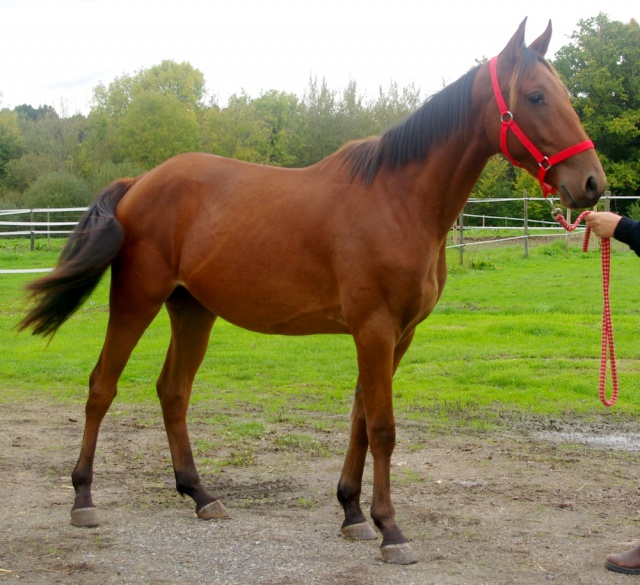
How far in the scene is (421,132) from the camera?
4.06m

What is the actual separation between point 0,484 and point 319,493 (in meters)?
2.24

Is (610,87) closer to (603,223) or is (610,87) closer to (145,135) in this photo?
(145,135)

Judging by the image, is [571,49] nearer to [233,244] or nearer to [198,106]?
[198,106]

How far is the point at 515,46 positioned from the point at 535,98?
1.03 ft

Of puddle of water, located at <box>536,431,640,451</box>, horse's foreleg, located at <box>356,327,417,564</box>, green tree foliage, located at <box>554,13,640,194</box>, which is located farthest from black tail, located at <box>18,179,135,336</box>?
green tree foliage, located at <box>554,13,640,194</box>

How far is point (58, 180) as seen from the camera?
1216 inches

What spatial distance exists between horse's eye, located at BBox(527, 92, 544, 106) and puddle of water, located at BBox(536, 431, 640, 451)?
334cm

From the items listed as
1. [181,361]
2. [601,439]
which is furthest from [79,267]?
[601,439]

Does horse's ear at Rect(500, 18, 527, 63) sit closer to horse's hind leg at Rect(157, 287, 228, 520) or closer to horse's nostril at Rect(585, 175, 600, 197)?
horse's nostril at Rect(585, 175, 600, 197)

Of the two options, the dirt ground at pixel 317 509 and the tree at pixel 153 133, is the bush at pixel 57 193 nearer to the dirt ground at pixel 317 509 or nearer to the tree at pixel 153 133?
the tree at pixel 153 133

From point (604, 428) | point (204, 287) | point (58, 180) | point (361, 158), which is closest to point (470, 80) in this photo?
point (361, 158)

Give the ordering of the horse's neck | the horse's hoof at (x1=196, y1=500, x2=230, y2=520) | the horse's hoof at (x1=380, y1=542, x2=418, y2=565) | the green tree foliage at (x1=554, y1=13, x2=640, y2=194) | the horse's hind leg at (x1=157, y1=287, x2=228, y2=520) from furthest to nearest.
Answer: the green tree foliage at (x1=554, y1=13, x2=640, y2=194)
the horse's hind leg at (x1=157, y1=287, x2=228, y2=520)
the horse's hoof at (x1=196, y1=500, x2=230, y2=520)
the horse's neck
the horse's hoof at (x1=380, y1=542, x2=418, y2=565)

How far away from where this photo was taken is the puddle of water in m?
5.82

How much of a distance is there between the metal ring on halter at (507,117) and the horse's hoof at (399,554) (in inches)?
91.4
